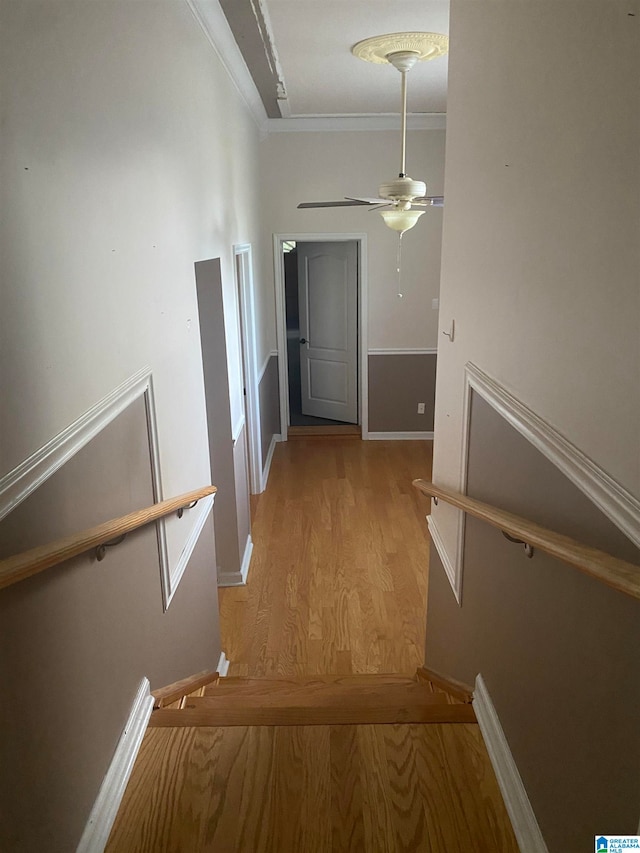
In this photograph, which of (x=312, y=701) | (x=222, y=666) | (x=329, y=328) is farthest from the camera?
(x=329, y=328)

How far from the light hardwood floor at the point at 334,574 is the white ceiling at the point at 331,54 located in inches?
123

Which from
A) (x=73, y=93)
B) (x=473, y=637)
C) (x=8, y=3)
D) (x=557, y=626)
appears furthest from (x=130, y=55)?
(x=473, y=637)

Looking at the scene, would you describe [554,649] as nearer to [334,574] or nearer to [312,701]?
[312,701]

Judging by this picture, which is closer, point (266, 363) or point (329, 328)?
point (266, 363)

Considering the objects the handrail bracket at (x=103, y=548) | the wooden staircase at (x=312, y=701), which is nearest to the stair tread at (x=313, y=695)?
the wooden staircase at (x=312, y=701)

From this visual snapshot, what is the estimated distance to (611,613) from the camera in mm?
1179

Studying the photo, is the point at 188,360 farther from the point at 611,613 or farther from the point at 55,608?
the point at 611,613

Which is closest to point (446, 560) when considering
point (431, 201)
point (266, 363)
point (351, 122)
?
point (431, 201)

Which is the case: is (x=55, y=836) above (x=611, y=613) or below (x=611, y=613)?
below

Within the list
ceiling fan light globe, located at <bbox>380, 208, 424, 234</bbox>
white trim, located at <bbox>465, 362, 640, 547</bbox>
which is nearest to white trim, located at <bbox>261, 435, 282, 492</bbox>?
ceiling fan light globe, located at <bbox>380, 208, 424, 234</bbox>

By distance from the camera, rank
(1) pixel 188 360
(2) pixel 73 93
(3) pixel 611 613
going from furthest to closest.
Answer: (1) pixel 188 360, (2) pixel 73 93, (3) pixel 611 613

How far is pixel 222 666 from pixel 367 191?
4.62 m

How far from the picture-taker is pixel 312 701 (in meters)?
2.50

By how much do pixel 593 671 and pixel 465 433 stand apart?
1.16m
